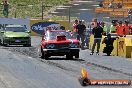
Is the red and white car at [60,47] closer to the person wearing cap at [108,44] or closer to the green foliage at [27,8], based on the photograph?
the person wearing cap at [108,44]

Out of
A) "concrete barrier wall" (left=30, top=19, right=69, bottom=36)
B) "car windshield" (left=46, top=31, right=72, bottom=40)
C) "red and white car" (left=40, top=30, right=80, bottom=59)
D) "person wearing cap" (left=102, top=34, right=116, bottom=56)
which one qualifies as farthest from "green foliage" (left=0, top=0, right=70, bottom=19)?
"red and white car" (left=40, top=30, right=80, bottom=59)

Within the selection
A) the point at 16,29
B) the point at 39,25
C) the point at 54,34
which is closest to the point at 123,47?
the point at 54,34

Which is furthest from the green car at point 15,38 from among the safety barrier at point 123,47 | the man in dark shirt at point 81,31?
the safety barrier at point 123,47

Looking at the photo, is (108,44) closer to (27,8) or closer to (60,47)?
(60,47)

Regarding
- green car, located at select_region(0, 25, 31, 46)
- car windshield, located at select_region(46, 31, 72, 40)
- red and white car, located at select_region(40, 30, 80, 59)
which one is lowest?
green car, located at select_region(0, 25, 31, 46)

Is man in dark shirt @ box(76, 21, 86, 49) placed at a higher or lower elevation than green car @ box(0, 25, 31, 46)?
higher

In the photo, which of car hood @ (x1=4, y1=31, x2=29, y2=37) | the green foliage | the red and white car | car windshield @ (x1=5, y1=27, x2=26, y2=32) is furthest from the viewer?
the green foliage

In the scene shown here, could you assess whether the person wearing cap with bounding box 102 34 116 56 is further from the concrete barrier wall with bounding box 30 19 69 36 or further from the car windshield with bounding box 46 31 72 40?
the concrete barrier wall with bounding box 30 19 69 36

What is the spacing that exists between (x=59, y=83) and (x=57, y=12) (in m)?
42.9

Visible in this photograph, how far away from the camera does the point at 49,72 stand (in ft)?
58.5

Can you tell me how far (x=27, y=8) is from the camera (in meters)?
58.6

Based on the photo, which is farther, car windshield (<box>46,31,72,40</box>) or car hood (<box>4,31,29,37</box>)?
car hood (<box>4,31,29,37</box>)

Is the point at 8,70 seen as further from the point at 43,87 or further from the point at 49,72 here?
the point at 43,87

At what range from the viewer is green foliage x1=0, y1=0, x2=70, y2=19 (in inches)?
2200
